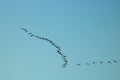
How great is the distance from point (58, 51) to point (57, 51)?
11 cm

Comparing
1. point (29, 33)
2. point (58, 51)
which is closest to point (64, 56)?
point (58, 51)

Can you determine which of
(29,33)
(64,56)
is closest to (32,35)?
(29,33)

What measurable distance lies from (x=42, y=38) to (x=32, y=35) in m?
1.47

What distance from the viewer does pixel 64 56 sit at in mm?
66250

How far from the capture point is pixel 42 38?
65.0 metres

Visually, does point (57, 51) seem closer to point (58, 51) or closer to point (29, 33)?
point (58, 51)

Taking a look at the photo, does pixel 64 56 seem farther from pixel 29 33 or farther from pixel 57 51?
pixel 29 33

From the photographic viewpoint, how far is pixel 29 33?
6394 cm

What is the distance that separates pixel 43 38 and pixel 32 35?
5.11 ft

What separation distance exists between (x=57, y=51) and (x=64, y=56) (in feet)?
3.57

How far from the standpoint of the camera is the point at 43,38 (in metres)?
65.0

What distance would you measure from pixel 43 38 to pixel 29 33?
1942 millimetres

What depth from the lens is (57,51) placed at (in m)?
65.8
